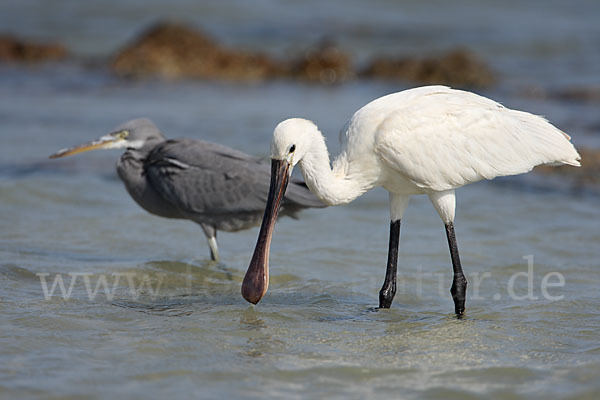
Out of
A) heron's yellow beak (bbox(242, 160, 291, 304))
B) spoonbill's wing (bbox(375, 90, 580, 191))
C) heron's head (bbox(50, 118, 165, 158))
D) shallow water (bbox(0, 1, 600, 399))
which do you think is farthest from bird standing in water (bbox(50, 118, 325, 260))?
heron's yellow beak (bbox(242, 160, 291, 304))

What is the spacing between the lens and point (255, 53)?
19938mm

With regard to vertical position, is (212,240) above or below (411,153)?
below

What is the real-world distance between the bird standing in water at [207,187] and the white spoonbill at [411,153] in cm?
154

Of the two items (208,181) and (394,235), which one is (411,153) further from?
(208,181)

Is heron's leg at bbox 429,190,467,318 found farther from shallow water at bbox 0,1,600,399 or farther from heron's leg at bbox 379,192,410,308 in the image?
heron's leg at bbox 379,192,410,308

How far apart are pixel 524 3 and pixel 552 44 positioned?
14.9ft

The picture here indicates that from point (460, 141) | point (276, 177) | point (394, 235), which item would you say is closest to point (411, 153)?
point (460, 141)

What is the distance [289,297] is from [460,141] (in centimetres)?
174

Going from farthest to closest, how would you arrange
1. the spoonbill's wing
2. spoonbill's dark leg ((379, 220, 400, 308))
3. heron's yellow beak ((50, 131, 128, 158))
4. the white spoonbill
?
heron's yellow beak ((50, 131, 128, 158))
spoonbill's dark leg ((379, 220, 400, 308))
the spoonbill's wing
the white spoonbill

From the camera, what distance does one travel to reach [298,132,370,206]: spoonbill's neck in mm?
5762

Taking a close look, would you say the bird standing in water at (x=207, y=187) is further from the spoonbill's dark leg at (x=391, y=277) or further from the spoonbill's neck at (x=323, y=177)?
the spoonbill's neck at (x=323, y=177)

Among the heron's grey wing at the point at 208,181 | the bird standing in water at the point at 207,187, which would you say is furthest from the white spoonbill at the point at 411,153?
the heron's grey wing at the point at 208,181

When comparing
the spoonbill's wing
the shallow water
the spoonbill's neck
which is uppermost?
the spoonbill's wing

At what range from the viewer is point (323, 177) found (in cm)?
578
